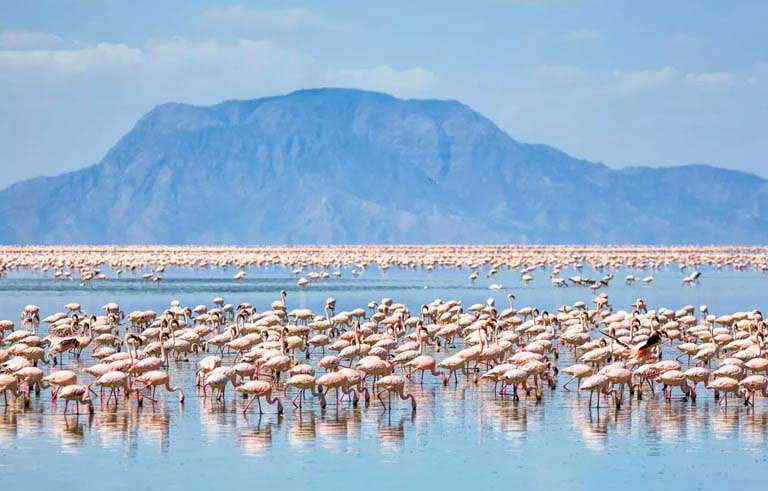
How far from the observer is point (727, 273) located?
287 feet

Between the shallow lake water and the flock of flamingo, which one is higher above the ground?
the flock of flamingo

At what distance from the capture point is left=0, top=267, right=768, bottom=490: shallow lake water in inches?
677

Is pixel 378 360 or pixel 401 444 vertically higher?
pixel 378 360

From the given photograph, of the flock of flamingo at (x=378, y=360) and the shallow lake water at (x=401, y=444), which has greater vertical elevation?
the flock of flamingo at (x=378, y=360)

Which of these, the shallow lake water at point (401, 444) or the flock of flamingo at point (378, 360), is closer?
the shallow lake water at point (401, 444)

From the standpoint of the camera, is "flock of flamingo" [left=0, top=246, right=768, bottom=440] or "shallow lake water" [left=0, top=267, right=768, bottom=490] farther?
"flock of flamingo" [left=0, top=246, right=768, bottom=440]

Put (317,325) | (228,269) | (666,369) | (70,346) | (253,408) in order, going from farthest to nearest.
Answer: (228,269), (317,325), (70,346), (666,369), (253,408)

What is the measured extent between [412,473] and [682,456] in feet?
12.1

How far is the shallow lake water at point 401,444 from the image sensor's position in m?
17.2

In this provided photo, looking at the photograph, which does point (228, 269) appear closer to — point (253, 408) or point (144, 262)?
point (144, 262)

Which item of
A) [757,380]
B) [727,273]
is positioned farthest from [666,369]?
[727,273]

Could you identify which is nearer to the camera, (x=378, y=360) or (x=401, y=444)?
(x=401, y=444)

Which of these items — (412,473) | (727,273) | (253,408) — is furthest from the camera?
(727,273)

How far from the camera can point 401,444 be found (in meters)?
19.4
